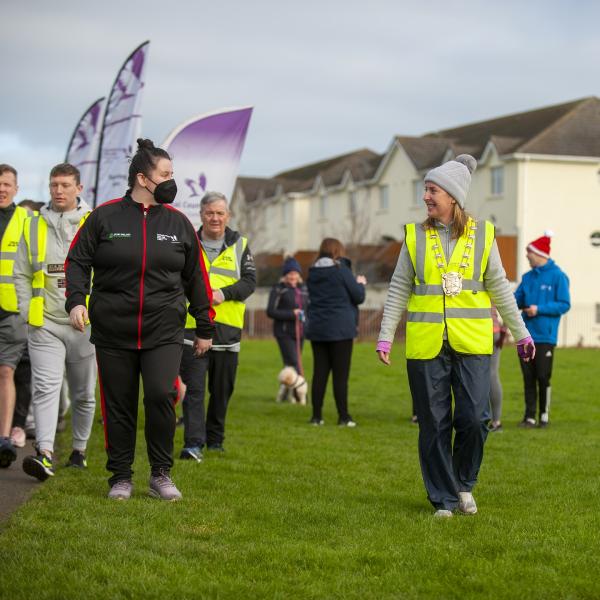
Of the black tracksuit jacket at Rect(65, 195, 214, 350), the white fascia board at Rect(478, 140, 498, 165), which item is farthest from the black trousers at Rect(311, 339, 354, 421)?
the white fascia board at Rect(478, 140, 498, 165)

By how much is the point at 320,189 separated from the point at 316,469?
6025cm

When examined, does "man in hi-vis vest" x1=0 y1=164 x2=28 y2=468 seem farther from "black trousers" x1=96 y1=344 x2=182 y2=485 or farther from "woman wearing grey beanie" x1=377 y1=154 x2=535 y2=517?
"woman wearing grey beanie" x1=377 y1=154 x2=535 y2=517

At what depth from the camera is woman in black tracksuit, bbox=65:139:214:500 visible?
23.2 feet

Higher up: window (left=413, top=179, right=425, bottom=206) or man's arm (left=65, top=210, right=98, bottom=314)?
window (left=413, top=179, right=425, bottom=206)

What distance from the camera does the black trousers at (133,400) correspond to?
722cm

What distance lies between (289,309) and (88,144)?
6.29 metres

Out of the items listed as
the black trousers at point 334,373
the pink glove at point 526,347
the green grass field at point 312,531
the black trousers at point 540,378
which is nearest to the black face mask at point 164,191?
the green grass field at point 312,531

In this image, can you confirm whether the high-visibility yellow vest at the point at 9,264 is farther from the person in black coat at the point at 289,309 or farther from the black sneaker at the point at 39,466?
the person in black coat at the point at 289,309

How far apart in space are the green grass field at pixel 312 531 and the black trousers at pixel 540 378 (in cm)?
212

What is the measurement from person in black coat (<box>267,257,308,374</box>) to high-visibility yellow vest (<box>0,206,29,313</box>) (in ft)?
23.5

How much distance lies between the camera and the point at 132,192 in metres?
7.30

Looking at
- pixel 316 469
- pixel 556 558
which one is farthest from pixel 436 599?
pixel 316 469

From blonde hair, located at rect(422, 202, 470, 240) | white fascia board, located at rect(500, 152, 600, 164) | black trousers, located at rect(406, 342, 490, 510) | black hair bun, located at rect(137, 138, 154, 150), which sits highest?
white fascia board, located at rect(500, 152, 600, 164)

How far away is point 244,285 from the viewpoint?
9.57 metres
